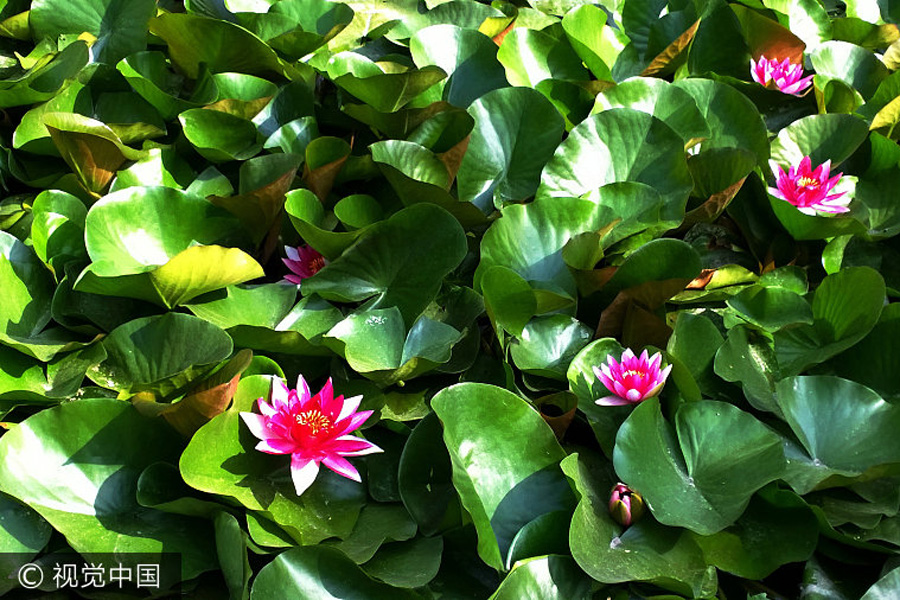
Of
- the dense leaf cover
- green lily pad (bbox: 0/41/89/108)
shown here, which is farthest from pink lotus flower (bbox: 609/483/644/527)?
green lily pad (bbox: 0/41/89/108)

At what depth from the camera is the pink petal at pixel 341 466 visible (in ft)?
3.94

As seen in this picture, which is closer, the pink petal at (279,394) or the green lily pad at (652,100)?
the pink petal at (279,394)

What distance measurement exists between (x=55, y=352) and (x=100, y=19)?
100 centimetres

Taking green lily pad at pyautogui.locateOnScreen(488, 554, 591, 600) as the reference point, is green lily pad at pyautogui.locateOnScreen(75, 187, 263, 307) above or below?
above

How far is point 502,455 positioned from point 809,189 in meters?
0.84

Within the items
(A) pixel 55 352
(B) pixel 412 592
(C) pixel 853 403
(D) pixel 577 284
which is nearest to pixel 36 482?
(A) pixel 55 352

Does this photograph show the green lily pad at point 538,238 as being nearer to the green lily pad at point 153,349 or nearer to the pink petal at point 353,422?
the pink petal at point 353,422

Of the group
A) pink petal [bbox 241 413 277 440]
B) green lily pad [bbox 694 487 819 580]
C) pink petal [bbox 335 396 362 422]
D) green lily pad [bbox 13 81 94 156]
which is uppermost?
green lily pad [bbox 13 81 94 156]

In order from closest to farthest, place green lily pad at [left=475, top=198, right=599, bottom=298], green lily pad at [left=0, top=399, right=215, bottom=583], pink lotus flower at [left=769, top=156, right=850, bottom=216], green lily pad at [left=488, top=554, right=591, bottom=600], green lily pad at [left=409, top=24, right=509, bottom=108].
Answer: green lily pad at [left=488, top=554, right=591, bottom=600], green lily pad at [left=0, top=399, right=215, bottom=583], green lily pad at [left=475, top=198, right=599, bottom=298], pink lotus flower at [left=769, top=156, right=850, bottom=216], green lily pad at [left=409, top=24, right=509, bottom=108]

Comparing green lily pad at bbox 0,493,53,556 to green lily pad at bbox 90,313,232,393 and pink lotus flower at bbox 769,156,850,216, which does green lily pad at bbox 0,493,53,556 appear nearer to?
green lily pad at bbox 90,313,232,393

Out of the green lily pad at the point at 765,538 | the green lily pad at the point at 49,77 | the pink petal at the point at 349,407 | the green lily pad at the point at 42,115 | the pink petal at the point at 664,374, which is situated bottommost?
the green lily pad at the point at 765,538

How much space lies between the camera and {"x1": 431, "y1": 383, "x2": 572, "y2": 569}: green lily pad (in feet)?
3.88

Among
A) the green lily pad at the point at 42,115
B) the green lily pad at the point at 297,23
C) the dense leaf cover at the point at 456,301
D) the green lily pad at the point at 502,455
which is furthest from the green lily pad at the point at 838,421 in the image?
the green lily pad at the point at 42,115

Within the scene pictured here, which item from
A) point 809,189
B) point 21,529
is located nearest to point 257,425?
point 21,529
